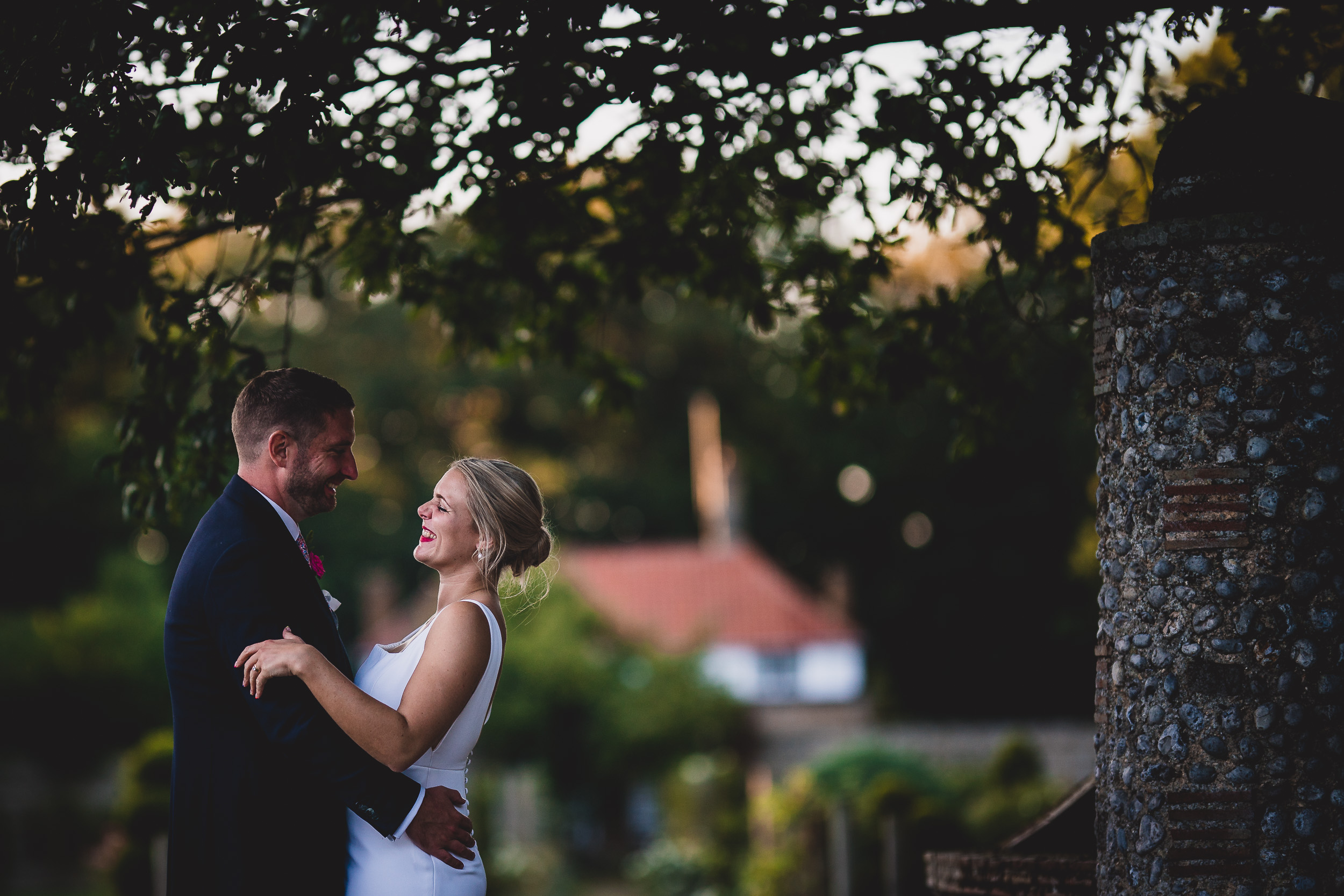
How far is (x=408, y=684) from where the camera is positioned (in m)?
3.91

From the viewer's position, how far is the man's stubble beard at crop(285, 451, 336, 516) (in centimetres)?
409

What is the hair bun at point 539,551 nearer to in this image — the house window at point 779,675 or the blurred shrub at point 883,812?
the blurred shrub at point 883,812

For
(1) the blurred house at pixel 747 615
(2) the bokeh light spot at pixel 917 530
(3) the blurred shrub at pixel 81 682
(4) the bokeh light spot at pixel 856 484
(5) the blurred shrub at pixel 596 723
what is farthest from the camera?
(4) the bokeh light spot at pixel 856 484

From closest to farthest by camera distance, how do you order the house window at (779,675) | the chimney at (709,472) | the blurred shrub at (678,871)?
the blurred shrub at (678,871) < the house window at (779,675) < the chimney at (709,472)

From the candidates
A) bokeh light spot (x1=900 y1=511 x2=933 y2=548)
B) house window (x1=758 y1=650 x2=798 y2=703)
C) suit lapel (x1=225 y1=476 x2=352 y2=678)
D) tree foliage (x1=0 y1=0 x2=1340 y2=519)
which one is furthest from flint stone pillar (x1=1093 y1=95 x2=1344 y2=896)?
bokeh light spot (x1=900 y1=511 x2=933 y2=548)

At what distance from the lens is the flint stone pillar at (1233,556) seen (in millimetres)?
4227

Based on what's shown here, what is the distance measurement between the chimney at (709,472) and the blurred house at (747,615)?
1184 mm

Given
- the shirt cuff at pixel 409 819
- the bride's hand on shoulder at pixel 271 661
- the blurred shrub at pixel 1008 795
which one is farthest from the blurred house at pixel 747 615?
the bride's hand on shoulder at pixel 271 661

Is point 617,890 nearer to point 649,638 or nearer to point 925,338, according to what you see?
point 649,638

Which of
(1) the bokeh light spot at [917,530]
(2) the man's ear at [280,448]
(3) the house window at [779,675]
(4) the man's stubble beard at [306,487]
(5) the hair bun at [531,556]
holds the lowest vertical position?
(3) the house window at [779,675]

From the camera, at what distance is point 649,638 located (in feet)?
88.6

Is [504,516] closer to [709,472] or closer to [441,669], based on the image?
[441,669]

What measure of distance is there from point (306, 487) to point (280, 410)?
259mm

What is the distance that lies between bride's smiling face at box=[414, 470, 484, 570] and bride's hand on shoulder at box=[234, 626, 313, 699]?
54 cm
